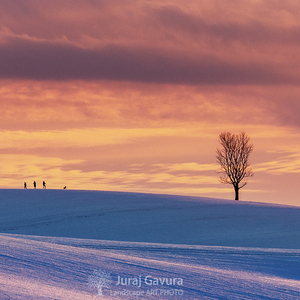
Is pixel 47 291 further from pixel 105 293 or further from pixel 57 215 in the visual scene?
pixel 57 215

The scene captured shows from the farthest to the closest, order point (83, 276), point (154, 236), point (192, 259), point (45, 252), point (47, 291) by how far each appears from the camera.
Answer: point (154, 236) → point (192, 259) → point (45, 252) → point (83, 276) → point (47, 291)

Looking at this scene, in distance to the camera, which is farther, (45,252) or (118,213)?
(118,213)

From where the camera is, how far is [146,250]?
1778 centimetres

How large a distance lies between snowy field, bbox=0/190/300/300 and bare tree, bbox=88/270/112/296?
5 centimetres

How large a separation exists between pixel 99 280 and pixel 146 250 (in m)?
7.57

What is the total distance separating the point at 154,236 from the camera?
27.8 metres

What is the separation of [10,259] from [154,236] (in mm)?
17636

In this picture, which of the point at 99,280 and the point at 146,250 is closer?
the point at 99,280

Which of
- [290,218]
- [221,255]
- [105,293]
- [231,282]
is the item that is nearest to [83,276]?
[105,293]

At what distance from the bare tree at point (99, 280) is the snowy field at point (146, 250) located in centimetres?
5

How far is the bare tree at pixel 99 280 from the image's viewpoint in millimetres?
9914

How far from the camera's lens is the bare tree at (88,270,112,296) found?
991 cm

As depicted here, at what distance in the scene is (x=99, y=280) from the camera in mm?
10320

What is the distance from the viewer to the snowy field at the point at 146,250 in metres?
9.93
